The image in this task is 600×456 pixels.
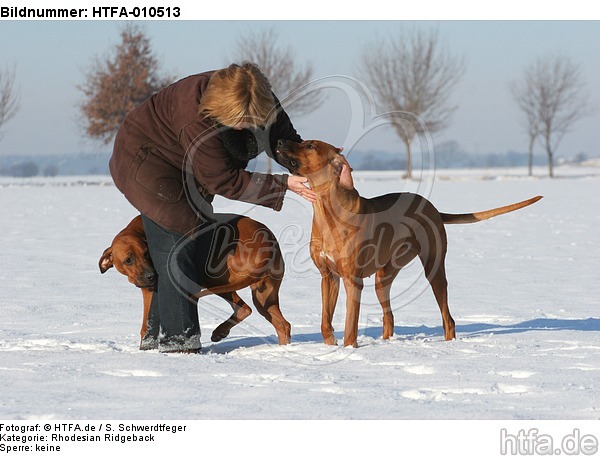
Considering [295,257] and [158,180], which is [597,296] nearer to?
[295,257]

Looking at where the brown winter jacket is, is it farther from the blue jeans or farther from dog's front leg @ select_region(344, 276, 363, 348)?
dog's front leg @ select_region(344, 276, 363, 348)

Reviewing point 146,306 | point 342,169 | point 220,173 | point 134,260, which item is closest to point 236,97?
point 220,173

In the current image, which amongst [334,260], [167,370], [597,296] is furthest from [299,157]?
[597,296]

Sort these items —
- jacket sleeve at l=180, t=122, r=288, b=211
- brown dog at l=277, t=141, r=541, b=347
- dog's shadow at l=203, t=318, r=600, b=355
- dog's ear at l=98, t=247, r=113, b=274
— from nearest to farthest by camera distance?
jacket sleeve at l=180, t=122, r=288, b=211, brown dog at l=277, t=141, r=541, b=347, dog's ear at l=98, t=247, r=113, b=274, dog's shadow at l=203, t=318, r=600, b=355

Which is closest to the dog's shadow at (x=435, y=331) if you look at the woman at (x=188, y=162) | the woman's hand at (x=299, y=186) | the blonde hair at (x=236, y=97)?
the woman at (x=188, y=162)

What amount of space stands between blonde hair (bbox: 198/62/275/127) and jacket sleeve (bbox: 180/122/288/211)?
14cm

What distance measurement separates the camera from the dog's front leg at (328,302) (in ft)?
17.6

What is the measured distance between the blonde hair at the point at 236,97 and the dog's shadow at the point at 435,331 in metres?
1.53

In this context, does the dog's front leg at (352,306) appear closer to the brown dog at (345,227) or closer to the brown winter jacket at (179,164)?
the brown dog at (345,227)

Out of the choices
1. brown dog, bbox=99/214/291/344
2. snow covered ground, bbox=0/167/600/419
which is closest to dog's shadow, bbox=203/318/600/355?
snow covered ground, bbox=0/167/600/419

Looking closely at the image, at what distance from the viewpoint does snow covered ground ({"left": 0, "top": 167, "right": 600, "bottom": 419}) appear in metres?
3.86

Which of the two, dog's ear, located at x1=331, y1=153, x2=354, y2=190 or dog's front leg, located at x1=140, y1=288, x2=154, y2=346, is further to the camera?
dog's front leg, located at x1=140, y1=288, x2=154, y2=346

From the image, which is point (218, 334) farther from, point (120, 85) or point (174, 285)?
point (120, 85)

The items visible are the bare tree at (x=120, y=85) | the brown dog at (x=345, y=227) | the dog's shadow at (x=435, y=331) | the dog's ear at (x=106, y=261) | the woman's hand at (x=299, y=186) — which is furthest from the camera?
the bare tree at (x=120, y=85)
